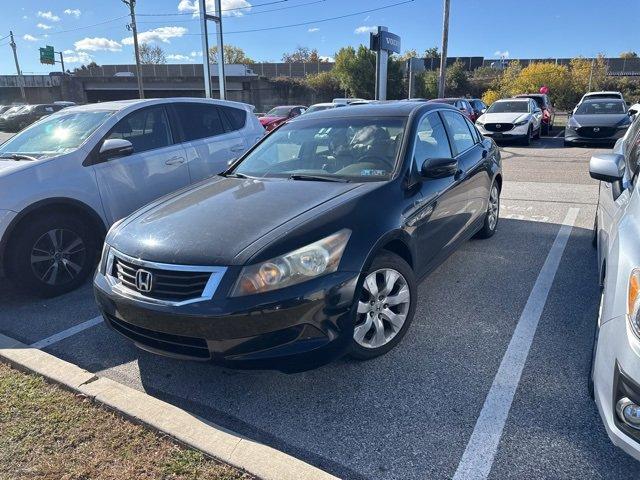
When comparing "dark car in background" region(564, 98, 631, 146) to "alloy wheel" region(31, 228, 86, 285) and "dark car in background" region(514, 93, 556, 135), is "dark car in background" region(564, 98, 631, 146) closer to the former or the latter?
"dark car in background" region(514, 93, 556, 135)

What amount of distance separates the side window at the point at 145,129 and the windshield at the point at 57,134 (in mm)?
192

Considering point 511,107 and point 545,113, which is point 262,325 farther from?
point 545,113

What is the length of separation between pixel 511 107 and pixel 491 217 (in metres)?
13.1

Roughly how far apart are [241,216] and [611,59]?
75.1m

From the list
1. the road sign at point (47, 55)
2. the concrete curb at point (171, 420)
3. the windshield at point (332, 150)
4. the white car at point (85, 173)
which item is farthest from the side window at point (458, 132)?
the road sign at point (47, 55)

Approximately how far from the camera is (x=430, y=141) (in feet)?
13.1

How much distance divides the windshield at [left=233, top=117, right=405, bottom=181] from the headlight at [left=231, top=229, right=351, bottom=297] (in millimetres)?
937

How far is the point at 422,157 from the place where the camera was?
373 centimetres

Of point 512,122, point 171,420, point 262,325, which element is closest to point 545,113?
point 512,122

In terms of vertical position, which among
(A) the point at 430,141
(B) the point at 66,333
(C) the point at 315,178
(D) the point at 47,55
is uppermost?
(D) the point at 47,55

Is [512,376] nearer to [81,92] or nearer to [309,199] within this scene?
[309,199]

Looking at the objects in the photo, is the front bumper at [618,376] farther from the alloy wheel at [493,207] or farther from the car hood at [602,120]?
the car hood at [602,120]

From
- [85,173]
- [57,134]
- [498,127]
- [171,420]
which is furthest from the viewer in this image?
[498,127]

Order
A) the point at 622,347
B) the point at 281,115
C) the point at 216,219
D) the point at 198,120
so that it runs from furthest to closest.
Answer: the point at 281,115
the point at 198,120
the point at 216,219
the point at 622,347
